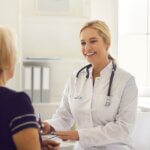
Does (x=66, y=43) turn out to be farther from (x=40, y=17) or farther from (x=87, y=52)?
(x=87, y=52)

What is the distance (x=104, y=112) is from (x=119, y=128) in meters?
0.13

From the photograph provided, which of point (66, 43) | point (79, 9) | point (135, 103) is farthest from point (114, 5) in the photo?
point (135, 103)

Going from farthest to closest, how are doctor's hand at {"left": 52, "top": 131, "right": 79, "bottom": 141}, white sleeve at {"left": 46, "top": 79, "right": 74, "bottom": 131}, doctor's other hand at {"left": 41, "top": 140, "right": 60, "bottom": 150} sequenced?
1. white sleeve at {"left": 46, "top": 79, "right": 74, "bottom": 131}
2. doctor's hand at {"left": 52, "top": 131, "right": 79, "bottom": 141}
3. doctor's other hand at {"left": 41, "top": 140, "right": 60, "bottom": 150}

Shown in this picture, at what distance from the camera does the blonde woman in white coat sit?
2.04 m

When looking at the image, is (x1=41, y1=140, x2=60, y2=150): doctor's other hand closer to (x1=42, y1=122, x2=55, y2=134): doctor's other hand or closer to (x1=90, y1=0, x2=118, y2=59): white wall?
(x1=42, y1=122, x2=55, y2=134): doctor's other hand

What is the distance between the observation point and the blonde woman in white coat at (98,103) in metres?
2.04

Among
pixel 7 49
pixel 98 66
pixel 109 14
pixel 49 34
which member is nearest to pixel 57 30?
pixel 49 34

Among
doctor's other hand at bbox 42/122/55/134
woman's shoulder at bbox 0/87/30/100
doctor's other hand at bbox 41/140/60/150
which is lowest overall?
doctor's other hand at bbox 42/122/55/134

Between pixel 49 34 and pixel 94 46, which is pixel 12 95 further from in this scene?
pixel 49 34

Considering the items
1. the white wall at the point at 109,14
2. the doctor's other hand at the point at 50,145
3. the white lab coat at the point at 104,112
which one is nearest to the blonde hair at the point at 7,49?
the doctor's other hand at the point at 50,145

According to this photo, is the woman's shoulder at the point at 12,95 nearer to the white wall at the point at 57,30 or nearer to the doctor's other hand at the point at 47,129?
the doctor's other hand at the point at 47,129

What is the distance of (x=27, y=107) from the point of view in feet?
4.14

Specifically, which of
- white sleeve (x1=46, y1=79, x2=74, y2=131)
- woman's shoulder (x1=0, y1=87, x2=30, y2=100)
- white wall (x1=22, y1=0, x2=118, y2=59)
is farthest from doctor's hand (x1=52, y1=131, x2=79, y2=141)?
white wall (x1=22, y1=0, x2=118, y2=59)

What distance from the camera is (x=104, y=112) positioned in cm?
208
